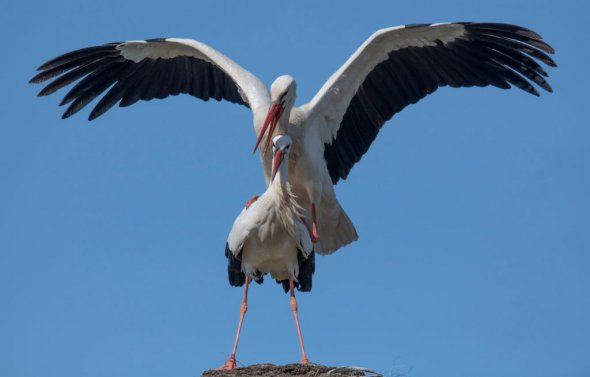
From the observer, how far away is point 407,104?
37.3 ft

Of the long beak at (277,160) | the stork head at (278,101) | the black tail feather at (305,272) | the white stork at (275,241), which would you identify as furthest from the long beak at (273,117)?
the black tail feather at (305,272)

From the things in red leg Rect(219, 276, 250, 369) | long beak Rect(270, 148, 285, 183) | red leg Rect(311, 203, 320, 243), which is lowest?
red leg Rect(219, 276, 250, 369)

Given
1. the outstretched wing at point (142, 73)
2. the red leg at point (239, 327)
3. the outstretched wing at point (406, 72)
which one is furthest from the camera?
the outstretched wing at point (142, 73)

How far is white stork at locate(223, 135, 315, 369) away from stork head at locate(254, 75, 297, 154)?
0.96 feet

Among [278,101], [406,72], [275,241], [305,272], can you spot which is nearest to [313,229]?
[305,272]

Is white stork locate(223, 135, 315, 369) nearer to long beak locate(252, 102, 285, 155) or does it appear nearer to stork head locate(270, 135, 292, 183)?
stork head locate(270, 135, 292, 183)

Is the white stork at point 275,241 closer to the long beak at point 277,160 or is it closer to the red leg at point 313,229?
the long beak at point 277,160

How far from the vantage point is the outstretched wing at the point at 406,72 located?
10672 mm

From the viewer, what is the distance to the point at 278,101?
9906 mm

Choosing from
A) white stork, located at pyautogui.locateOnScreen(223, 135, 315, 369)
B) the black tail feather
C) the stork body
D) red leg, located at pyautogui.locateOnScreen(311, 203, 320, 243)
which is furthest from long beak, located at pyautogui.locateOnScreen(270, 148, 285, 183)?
red leg, located at pyautogui.locateOnScreen(311, 203, 320, 243)

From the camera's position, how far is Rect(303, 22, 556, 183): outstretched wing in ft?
35.0

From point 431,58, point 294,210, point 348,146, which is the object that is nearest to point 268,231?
point 294,210

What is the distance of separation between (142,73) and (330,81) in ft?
7.35

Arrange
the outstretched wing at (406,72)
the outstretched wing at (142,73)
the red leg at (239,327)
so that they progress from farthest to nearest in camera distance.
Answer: the outstretched wing at (142,73), the outstretched wing at (406,72), the red leg at (239,327)
